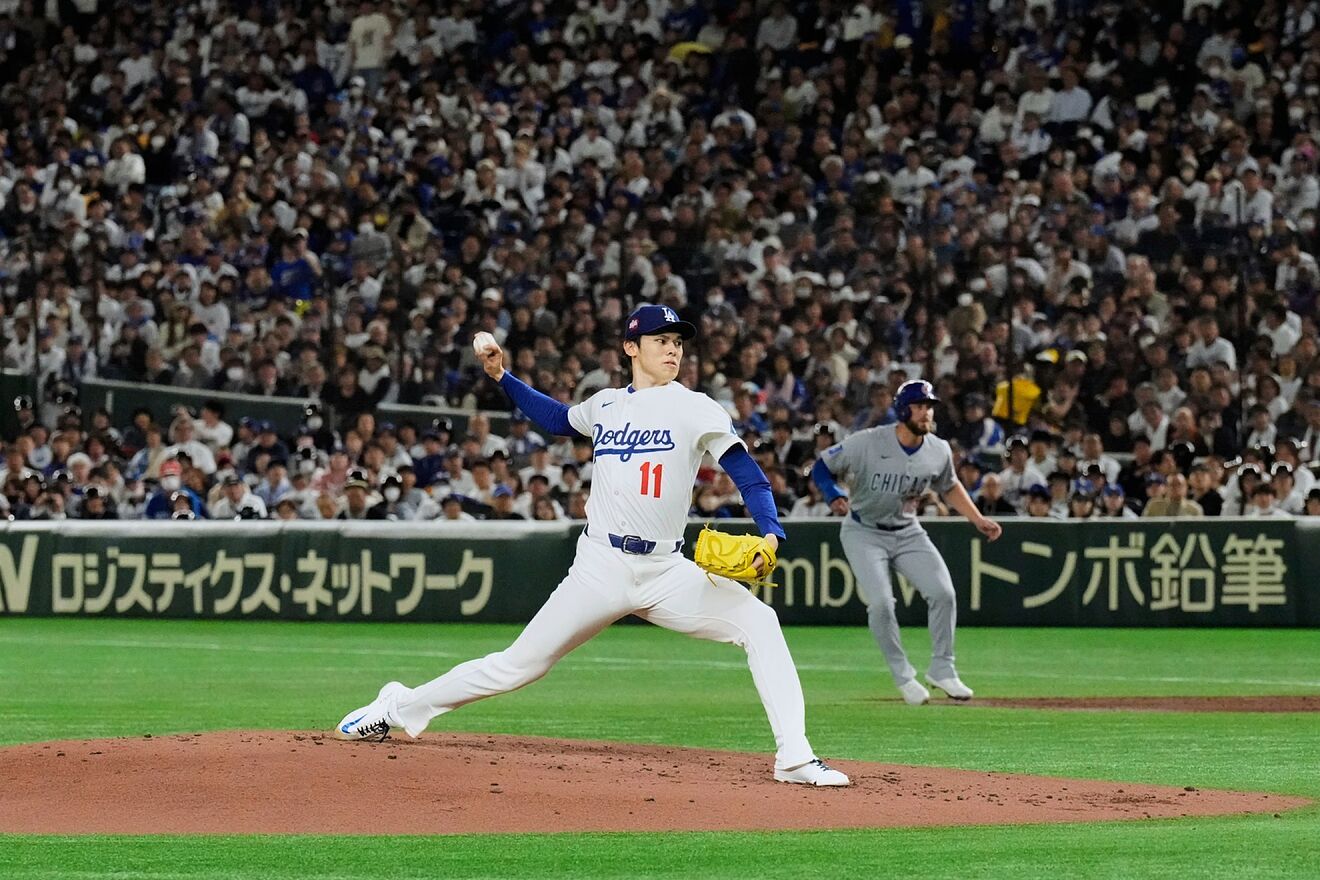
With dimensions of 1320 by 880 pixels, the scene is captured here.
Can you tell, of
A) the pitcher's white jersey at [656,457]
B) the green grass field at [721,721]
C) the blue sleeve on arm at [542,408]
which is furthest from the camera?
the blue sleeve on arm at [542,408]

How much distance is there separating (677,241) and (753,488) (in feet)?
46.3

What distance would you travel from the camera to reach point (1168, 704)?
12453 mm

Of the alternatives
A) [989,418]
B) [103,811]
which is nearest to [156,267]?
[989,418]

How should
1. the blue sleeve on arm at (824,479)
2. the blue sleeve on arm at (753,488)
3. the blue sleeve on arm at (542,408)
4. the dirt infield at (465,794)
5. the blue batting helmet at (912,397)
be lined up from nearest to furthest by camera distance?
1. the dirt infield at (465,794)
2. the blue sleeve on arm at (753,488)
3. the blue sleeve on arm at (542,408)
4. the blue batting helmet at (912,397)
5. the blue sleeve on arm at (824,479)

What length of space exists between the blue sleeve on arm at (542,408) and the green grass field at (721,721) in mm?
2070

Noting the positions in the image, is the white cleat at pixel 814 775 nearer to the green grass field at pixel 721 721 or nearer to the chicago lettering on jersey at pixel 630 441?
the green grass field at pixel 721 721

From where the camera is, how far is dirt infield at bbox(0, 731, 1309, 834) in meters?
7.26

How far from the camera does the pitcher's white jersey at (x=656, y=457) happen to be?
7.96 m

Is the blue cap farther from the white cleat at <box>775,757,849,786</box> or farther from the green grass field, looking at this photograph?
the green grass field

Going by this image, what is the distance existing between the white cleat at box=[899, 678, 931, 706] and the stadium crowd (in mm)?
6586

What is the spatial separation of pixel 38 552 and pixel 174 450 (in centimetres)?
214

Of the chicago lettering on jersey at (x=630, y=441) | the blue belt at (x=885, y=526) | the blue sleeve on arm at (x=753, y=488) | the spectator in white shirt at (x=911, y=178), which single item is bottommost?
the blue belt at (x=885, y=526)

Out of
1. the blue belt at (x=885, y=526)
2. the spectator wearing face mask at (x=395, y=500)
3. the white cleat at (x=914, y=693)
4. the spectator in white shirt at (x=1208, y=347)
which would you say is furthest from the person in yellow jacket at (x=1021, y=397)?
the white cleat at (x=914, y=693)

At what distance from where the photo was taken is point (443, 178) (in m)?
24.8
